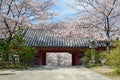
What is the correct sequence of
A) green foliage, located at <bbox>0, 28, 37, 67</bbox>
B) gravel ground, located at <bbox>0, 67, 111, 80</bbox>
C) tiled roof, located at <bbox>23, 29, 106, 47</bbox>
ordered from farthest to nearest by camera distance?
tiled roof, located at <bbox>23, 29, 106, 47</bbox>
green foliage, located at <bbox>0, 28, 37, 67</bbox>
gravel ground, located at <bbox>0, 67, 111, 80</bbox>

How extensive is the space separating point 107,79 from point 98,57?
15.0 metres

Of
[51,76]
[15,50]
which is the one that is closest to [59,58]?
[15,50]

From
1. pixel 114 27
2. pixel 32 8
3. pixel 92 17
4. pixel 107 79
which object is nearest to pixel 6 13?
pixel 32 8

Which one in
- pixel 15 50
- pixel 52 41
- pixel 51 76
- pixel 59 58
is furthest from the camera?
pixel 59 58

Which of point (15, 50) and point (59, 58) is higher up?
point (15, 50)

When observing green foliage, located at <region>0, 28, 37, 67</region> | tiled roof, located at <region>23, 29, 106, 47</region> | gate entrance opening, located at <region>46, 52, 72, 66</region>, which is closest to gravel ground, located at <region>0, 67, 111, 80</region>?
green foliage, located at <region>0, 28, 37, 67</region>

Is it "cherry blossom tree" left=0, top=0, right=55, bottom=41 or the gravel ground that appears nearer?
the gravel ground

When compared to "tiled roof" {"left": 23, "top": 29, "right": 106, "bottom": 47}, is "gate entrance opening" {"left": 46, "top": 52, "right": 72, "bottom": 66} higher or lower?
lower

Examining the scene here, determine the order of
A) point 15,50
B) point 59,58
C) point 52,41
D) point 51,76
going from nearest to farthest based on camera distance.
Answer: point 51,76 < point 15,50 < point 52,41 < point 59,58

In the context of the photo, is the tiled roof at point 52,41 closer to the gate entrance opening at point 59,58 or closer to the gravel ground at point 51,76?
the gate entrance opening at point 59,58

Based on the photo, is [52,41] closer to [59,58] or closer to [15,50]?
[59,58]

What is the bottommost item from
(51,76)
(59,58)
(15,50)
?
(51,76)

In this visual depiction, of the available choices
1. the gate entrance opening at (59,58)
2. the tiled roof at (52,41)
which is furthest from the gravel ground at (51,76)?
the gate entrance opening at (59,58)

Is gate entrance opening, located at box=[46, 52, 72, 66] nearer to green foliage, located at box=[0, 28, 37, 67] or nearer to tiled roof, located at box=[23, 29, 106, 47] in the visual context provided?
tiled roof, located at box=[23, 29, 106, 47]
